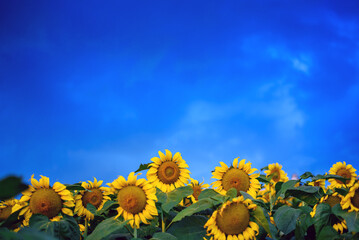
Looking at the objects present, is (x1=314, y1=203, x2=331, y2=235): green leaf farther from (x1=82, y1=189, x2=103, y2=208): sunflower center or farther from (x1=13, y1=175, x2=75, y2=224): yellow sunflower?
(x1=13, y1=175, x2=75, y2=224): yellow sunflower

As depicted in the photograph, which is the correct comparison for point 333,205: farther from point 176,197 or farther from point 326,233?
point 176,197

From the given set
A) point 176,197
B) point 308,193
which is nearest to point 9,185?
point 176,197

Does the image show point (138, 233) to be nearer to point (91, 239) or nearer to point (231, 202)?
point (91, 239)

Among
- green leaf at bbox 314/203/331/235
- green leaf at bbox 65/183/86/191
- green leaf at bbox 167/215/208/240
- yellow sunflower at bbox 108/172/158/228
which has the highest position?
green leaf at bbox 65/183/86/191

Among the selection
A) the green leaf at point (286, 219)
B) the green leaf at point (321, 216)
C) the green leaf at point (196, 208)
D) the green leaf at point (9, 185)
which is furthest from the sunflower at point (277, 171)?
the green leaf at point (9, 185)

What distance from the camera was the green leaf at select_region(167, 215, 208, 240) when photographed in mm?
3846

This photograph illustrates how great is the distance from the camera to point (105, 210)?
4043mm

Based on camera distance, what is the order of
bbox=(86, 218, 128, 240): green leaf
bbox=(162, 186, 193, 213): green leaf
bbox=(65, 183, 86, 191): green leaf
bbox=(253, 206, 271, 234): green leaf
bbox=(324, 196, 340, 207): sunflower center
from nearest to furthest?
bbox=(86, 218, 128, 240): green leaf, bbox=(253, 206, 271, 234): green leaf, bbox=(162, 186, 193, 213): green leaf, bbox=(324, 196, 340, 207): sunflower center, bbox=(65, 183, 86, 191): green leaf

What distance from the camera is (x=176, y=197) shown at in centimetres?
392

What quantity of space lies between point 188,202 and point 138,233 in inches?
45.9

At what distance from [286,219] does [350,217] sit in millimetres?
868

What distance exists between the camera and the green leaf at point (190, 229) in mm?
3846

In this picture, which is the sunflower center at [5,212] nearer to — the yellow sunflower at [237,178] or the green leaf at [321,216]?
the yellow sunflower at [237,178]

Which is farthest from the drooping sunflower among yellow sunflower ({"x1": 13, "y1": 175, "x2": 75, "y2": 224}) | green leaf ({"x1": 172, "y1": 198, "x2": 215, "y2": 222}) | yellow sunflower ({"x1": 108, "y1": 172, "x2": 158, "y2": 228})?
yellow sunflower ({"x1": 13, "y1": 175, "x2": 75, "y2": 224})
